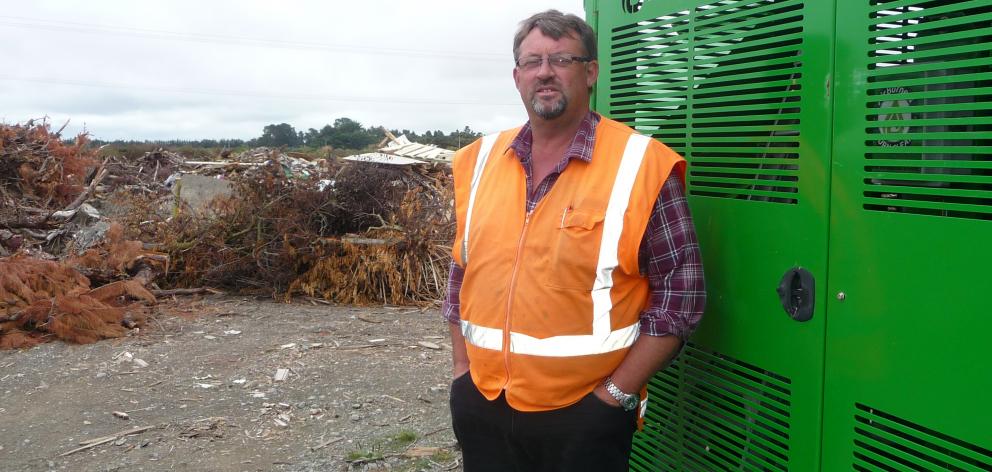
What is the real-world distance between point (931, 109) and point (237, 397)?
5807 mm

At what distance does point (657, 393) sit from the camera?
10.3 feet

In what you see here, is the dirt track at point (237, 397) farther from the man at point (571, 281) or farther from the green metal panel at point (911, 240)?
the green metal panel at point (911, 240)

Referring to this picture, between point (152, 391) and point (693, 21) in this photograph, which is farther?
point (152, 391)

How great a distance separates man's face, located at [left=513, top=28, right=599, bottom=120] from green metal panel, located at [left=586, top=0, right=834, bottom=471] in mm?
412

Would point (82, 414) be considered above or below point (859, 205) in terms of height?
below

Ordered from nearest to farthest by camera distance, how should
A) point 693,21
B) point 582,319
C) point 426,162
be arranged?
point 582,319 → point 693,21 → point 426,162

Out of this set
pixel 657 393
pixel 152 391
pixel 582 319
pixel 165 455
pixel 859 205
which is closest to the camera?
pixel 859 205

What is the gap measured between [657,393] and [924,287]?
53.5 inches

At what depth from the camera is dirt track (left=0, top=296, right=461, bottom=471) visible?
5.26 metres

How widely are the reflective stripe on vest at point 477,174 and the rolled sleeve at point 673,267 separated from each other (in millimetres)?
699

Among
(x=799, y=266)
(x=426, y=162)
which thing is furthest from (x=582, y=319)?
(x=426, y=162)

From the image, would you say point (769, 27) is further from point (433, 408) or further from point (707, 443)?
point (433, 408)

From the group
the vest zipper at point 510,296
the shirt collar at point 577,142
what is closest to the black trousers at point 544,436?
the vest zipper at point 510,296

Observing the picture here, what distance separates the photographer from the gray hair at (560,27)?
2.76m
